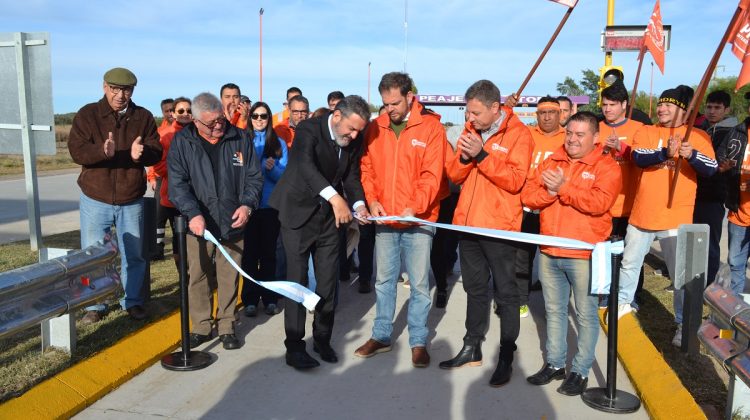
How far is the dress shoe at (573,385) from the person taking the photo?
454 centimetres

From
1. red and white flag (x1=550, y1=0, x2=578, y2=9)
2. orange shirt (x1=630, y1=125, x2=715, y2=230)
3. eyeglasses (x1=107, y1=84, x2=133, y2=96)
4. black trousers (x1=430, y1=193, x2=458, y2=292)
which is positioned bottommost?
black trousers (x1=430, y1=193, x2=458, y2=292)

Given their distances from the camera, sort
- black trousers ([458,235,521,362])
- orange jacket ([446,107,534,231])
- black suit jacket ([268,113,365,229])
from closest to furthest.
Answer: orange jacket ([446,107,534,231]) < black trousers ([458,235,521,362]) < black suit jacket ([268,113,365,229])

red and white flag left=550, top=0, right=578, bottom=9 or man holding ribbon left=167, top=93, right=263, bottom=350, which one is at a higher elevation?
red and white flag left=550, top=0, right=578, bottom=9

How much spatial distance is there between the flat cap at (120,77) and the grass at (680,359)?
501 centimetres

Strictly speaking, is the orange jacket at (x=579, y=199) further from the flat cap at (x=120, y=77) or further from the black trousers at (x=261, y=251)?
the flat cap at (x=120, y=77)

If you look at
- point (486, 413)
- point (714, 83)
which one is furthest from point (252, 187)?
point (714, 83)

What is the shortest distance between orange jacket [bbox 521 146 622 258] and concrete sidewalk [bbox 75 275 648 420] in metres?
1.04

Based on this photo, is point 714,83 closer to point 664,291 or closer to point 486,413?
point 664,291

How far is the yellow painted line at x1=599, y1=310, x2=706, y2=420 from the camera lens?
4.12m

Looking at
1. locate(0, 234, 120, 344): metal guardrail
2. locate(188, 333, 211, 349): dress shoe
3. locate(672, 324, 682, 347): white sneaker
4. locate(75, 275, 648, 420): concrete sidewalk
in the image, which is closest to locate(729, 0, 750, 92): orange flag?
locate(672, 324, 682, 347): white sneaker

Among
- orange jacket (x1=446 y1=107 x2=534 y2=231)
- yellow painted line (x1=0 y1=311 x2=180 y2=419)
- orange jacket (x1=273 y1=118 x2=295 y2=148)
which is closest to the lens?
yellow painted line (x1=0 y1=311 x2=180 y2=419)

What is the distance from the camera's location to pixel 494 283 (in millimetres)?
4922

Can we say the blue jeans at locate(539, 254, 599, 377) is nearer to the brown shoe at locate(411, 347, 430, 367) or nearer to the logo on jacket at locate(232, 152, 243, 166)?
the brown shoe at locate(411, 347, 430, 367)

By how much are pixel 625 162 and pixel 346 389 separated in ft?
11.6
